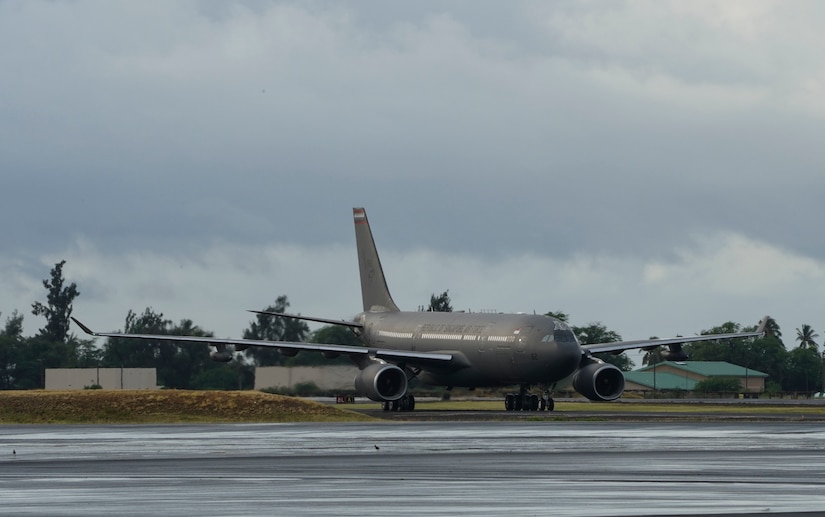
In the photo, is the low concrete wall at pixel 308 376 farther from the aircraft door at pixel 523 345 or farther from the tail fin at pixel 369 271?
the aircraft door at pixel 523 345

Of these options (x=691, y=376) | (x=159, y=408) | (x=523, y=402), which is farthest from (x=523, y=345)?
(x=691, y=376)

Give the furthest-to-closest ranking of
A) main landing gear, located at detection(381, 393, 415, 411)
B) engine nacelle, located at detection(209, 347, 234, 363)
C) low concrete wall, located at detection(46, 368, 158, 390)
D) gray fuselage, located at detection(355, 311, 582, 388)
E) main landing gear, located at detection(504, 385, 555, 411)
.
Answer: low concrete wall, located at detection(46, 368, 158, 390) < engine nacelle, located at detection(209, 347, 234, 363) < main landing gear, located at detection(504, 385, 555, 411) < main landing gear, located at detection(381, 393, 415, 411) < gray fuselage, located at detection(355, 311, 582, 388)

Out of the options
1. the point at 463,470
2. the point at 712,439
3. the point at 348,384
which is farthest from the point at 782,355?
the point at 463,470

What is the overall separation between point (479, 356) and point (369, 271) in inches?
723

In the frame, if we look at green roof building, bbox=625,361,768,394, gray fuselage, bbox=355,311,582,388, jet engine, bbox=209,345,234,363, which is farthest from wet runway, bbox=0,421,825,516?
green roof building, bbox=625,361,768,394

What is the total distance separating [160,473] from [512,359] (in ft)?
136

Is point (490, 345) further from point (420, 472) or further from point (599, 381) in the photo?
point (420, 472)

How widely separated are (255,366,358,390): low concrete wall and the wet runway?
31.4 m

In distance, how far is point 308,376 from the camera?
75500 mm

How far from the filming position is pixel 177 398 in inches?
2213

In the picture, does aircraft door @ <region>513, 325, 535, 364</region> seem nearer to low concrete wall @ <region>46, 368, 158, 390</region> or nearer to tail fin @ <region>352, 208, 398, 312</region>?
tail fin @ <region>352, 208, 398, 312</region>

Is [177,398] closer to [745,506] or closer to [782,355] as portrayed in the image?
[745,506]

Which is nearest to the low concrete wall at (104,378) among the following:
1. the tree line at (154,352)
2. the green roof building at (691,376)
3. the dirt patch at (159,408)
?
the tree line at (154,352)

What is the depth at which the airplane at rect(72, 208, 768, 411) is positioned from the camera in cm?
6475
